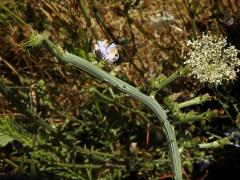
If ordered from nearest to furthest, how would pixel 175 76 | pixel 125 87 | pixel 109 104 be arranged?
pixel 125 87, pixel 175 76, pixel 109 104

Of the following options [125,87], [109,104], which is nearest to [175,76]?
[125,87]

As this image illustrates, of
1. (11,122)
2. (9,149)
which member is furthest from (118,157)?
(9,149)

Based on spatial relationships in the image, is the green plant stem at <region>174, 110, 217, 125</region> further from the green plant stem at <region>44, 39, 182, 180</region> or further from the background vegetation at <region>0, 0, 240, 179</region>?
the background vegetation at <region>0, 0, 240, 179</region>

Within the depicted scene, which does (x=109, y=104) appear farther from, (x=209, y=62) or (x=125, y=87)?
(x=125, y=87)

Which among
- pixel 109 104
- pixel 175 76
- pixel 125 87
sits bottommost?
pixel 125 87

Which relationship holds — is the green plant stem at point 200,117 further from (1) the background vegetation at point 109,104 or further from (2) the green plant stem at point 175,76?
(1) the background vegetation at point 109,104

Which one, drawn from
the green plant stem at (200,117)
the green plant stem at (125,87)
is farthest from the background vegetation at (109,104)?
the green plant stem at (125,87)

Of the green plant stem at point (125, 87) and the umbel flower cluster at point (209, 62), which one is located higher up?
the umbel flower cluster at point (209, 62)

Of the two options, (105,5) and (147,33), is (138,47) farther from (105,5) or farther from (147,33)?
(105,5)

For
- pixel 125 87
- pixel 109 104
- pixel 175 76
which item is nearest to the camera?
pixel 125 87
